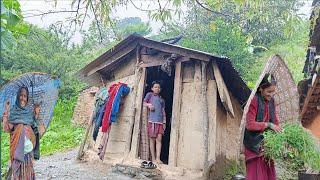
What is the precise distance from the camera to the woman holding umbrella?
17.9 feet

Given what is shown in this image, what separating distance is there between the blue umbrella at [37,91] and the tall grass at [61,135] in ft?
A: 20.3

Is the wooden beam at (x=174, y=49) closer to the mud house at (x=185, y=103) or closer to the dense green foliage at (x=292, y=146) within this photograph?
the mud house at (x=185, y=103)

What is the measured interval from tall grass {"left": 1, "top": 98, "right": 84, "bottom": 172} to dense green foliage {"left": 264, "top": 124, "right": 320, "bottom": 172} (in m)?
8.95

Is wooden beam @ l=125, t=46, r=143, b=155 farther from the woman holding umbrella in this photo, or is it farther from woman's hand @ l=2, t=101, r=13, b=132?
woman's hand @ l=2, t=101, r=13, b=132

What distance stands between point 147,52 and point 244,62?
9370 millimetres

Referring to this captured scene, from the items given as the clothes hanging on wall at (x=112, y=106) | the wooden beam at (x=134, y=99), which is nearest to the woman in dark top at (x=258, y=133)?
the wooden beam at (x=134, y=99)

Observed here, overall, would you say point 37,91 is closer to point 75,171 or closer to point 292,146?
point 75,171

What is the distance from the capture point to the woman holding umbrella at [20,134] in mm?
5465

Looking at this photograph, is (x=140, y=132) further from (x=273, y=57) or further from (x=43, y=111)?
(x=273, y=57)

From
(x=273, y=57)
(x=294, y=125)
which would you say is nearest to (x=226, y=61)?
(x=273, y=57)

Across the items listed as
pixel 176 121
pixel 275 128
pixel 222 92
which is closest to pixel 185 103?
pixel 176 121

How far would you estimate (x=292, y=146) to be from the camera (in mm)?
4605

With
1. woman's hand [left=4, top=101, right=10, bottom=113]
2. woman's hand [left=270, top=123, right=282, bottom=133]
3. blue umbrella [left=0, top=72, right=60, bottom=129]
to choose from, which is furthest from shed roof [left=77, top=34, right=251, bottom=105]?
woman's hand [left=270, top=123, right=282, bottom=133]

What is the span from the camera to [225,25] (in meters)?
16.9
